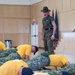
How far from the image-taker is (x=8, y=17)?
39.6 feet

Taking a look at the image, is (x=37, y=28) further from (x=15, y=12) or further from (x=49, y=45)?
(x=49, y=45)

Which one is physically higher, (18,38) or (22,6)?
(22,6)

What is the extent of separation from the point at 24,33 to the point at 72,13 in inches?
177

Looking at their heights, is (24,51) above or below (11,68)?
below

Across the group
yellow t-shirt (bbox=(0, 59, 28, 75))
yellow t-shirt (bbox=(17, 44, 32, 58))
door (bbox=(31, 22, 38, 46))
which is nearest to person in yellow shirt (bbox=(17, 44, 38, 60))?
yellow t-shirt (bbox=(17, 44, 32, 58))

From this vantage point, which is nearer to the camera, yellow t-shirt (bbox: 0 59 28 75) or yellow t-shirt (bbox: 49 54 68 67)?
yellow t-shirt (bbox: 0 59 28 75)

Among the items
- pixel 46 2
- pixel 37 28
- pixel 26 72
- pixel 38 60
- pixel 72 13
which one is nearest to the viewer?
pixel 26 72

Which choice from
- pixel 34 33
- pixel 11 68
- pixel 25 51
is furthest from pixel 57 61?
pixel 34 33

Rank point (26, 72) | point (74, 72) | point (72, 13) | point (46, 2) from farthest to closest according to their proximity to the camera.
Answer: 1. point (46, 2)
2. point (72, 13)
3. point (74, 72)
4. point (26, 72)

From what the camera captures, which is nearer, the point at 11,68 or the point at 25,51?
the point at 11,68

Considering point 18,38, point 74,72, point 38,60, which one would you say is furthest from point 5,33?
point 74,72

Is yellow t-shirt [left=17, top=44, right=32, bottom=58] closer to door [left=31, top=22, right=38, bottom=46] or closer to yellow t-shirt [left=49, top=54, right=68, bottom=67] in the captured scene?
yellow t-shirt [left=49, top=54, right=68, bottom=67]

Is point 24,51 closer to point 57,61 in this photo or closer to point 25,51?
point 25,51

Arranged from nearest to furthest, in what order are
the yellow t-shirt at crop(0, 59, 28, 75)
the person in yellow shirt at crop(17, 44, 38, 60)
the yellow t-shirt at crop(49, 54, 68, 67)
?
1. the yellow t-shirt at crop(0, 59, 28, 75)
2. the yellow t-shirt at crop(49, 54, 68, 67)
3. the person in yellow shirt at crop(17, 44, 38, 60)
